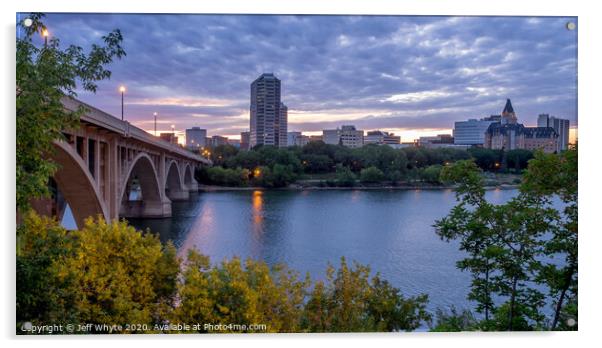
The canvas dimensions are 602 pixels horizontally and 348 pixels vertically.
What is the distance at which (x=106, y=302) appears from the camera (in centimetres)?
547

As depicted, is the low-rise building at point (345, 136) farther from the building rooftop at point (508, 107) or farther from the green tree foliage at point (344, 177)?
the building rooftop at point (508, 107)

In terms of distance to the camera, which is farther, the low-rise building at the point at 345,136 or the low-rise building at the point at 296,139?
the low-rise building at the point at 296,139

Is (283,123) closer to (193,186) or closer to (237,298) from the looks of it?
(237,298)

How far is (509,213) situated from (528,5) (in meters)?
2.86

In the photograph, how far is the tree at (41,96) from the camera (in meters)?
4.64

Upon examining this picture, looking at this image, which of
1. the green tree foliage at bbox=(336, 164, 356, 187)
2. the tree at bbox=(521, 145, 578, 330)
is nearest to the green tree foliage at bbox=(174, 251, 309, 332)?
the tree at bbox=(521, 145, 578, 330)

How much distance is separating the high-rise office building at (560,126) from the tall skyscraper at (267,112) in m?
4.81

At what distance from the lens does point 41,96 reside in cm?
470

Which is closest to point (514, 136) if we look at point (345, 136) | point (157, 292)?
point (345, 136)

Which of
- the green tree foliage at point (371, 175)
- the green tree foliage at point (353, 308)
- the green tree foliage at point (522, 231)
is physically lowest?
the green tree foliage at point (353, 308)

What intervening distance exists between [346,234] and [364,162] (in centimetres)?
411

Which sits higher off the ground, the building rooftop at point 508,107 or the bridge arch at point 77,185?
the building rooftop at point 508,107

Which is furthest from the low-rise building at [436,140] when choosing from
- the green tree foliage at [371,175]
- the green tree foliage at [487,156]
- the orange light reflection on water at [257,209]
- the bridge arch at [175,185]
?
the bridge arch at [175,185]
